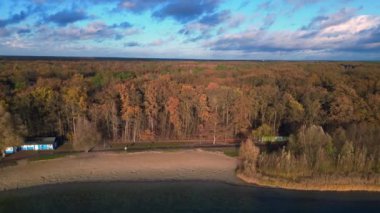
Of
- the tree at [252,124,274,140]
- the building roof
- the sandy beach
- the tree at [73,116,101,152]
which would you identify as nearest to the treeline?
the tree at [252,124,274,140]

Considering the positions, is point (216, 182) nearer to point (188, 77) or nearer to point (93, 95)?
point (93, 95)

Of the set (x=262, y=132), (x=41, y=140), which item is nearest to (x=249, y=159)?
(x=262, y=132)

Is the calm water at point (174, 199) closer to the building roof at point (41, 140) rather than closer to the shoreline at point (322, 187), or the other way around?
the shoreline at point (322, 187)

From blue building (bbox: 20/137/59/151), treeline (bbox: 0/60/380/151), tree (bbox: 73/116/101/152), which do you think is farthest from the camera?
treeline (bbox: 0/60/380/151)

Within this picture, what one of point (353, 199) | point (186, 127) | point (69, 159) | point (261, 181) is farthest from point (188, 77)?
point (353, 199)

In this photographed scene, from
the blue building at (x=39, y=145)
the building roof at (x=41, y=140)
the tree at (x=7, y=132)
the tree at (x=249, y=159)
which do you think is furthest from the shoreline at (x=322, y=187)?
the tree at (x=7, y=132)

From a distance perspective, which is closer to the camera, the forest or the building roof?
the building roof

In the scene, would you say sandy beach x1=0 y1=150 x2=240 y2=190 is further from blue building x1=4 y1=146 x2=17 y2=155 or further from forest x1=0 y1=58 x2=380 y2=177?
forest x1=0 y1=58 x2=380 y2=177
